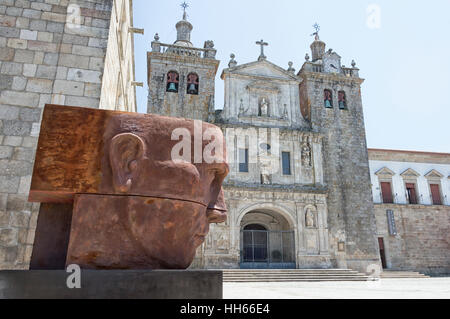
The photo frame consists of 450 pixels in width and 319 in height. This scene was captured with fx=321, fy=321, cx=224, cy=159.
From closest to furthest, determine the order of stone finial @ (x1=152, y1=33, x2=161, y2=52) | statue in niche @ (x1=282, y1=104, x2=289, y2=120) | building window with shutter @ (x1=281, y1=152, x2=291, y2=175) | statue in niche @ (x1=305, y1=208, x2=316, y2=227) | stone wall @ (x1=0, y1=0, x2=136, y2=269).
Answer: stone wall @ (x1=0, y1=0, x2=136, y2=269), statue in niche @ (x1=305, y1=208, x2=316, y2=227), building window with shutter @ (x1=281, y1=152, x2=291, y2=175), stone finial @ (x1=152, y1=33, x2=161, y2=52), statue in niche @ (x1=282, y1=104, x2=289, y2=120)

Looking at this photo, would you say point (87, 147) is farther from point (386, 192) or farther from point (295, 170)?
point (386, 192)

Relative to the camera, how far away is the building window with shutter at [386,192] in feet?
74.1

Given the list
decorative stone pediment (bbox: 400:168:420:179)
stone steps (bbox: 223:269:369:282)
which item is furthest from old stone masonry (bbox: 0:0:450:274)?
stone steps (bbox: 223:269:369:282)

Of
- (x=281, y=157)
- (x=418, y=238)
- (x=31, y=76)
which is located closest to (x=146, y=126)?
(x=31, y=76)

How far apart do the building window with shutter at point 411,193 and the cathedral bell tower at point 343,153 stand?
23.9 ft

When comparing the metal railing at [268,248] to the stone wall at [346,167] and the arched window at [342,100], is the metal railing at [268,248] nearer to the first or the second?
the stone wall at [346,167]

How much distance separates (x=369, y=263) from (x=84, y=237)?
17636mm

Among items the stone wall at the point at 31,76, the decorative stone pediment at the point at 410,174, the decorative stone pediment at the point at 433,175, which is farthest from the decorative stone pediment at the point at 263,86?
the decorative stone pediment at the point at 433,175

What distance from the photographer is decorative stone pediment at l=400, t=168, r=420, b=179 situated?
23.3 m

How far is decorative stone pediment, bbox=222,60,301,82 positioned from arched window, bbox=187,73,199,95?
273 centimetres

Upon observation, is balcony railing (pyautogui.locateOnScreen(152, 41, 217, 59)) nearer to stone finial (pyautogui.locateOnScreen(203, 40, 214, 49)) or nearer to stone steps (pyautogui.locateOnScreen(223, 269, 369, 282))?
stone finial (pyautogui.locateOnScreen(203, 40, 214, 49))
